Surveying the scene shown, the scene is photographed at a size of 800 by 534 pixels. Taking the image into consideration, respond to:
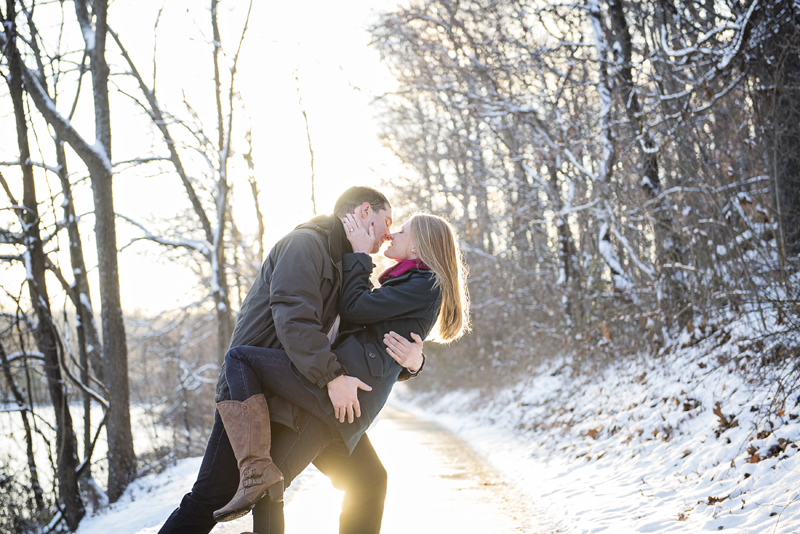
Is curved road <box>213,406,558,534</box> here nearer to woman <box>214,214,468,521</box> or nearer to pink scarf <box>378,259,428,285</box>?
woman <box>214,214,468,521</box>

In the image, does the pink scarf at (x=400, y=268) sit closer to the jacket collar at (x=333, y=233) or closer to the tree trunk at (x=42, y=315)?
the jacket collar at (x=333, y=233)

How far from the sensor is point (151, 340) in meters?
18.2

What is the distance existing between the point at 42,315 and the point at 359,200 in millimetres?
6148

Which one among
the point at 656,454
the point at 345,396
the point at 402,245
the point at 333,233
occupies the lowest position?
the point at 656,454

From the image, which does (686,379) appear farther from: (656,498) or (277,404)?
(277,404)

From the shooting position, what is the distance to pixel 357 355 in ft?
8.93

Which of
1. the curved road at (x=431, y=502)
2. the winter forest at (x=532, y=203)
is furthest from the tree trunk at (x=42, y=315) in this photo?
the curved road at (x=431, y=502)

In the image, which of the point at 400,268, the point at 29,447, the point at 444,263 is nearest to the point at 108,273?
the point at 29,447

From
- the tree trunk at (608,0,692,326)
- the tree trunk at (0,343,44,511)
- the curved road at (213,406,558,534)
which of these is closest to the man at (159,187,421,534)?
the curved road at (213,406,558,534)

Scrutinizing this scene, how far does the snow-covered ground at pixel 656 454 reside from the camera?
447 centimetres

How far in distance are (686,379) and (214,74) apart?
11457 millimetres

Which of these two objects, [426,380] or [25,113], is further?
[426,380]

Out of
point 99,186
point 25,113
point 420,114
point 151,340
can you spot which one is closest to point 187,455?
point 99,186

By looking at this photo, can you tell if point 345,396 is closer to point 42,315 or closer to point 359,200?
point 359,200
